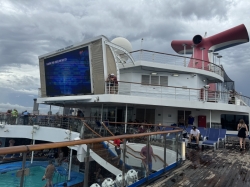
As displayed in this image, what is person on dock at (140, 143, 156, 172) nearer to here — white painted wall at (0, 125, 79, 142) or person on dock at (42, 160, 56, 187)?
person on dock at (42, 160, 56, 187)

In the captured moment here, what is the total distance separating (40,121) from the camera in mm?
14164

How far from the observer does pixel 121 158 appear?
4.45m

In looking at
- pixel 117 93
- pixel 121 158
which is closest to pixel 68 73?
pixel 117 93

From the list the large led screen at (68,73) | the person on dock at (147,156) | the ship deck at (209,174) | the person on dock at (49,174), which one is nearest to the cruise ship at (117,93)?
the large led screen at (68,73)

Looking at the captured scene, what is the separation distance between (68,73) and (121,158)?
12.1m

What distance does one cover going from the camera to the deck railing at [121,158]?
2.60 meters

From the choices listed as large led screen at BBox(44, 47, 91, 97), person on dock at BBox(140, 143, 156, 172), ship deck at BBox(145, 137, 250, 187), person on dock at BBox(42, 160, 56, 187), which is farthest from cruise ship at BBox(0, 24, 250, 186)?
person on dock at BBox(42, 160, 56, 187)

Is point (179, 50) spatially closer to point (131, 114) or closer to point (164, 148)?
point (131, 114)

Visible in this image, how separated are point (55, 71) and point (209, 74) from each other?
11942mm

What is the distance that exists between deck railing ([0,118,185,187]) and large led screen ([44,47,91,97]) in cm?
919

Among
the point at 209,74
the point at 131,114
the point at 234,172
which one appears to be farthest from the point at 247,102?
the point at 234,172

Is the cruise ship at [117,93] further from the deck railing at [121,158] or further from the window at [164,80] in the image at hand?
the deck railing at [121,158]

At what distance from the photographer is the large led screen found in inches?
568

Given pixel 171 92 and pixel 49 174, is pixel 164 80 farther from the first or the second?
pixel 49 174
